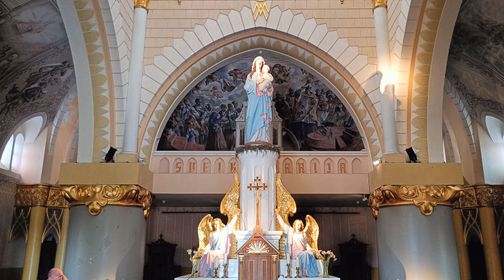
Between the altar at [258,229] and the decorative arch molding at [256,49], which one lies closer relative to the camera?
the altar at [258,229]

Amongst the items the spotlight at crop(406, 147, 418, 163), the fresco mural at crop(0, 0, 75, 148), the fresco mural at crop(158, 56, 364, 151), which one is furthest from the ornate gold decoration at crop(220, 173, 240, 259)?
the fresco mural at crop(0, 0, 75, 148)

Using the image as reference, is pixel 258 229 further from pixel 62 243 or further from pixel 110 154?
pixel 62 243

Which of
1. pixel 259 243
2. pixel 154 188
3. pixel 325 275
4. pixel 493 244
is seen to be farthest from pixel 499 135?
pixel 154 188

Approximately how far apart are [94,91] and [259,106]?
4294 mm

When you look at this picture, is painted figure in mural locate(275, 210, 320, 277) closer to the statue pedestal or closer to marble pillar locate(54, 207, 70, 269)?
the statue pedestal

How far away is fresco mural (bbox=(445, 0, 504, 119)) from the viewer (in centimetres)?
1172

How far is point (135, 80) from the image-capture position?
12.2 m

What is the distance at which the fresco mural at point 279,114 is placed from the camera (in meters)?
15.1

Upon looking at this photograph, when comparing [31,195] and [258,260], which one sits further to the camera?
[31,195]

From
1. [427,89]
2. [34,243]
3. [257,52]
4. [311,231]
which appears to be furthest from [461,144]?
[34,243]

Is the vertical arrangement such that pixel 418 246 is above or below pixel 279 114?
below

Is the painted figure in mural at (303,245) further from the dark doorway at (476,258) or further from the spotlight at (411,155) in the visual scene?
the dark doorway at (476,258)

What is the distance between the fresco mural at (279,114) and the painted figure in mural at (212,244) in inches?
175

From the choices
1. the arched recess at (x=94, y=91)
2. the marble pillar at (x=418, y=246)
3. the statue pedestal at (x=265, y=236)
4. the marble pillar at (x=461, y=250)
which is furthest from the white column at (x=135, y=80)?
the marble pillar at (x=461, y=250)
